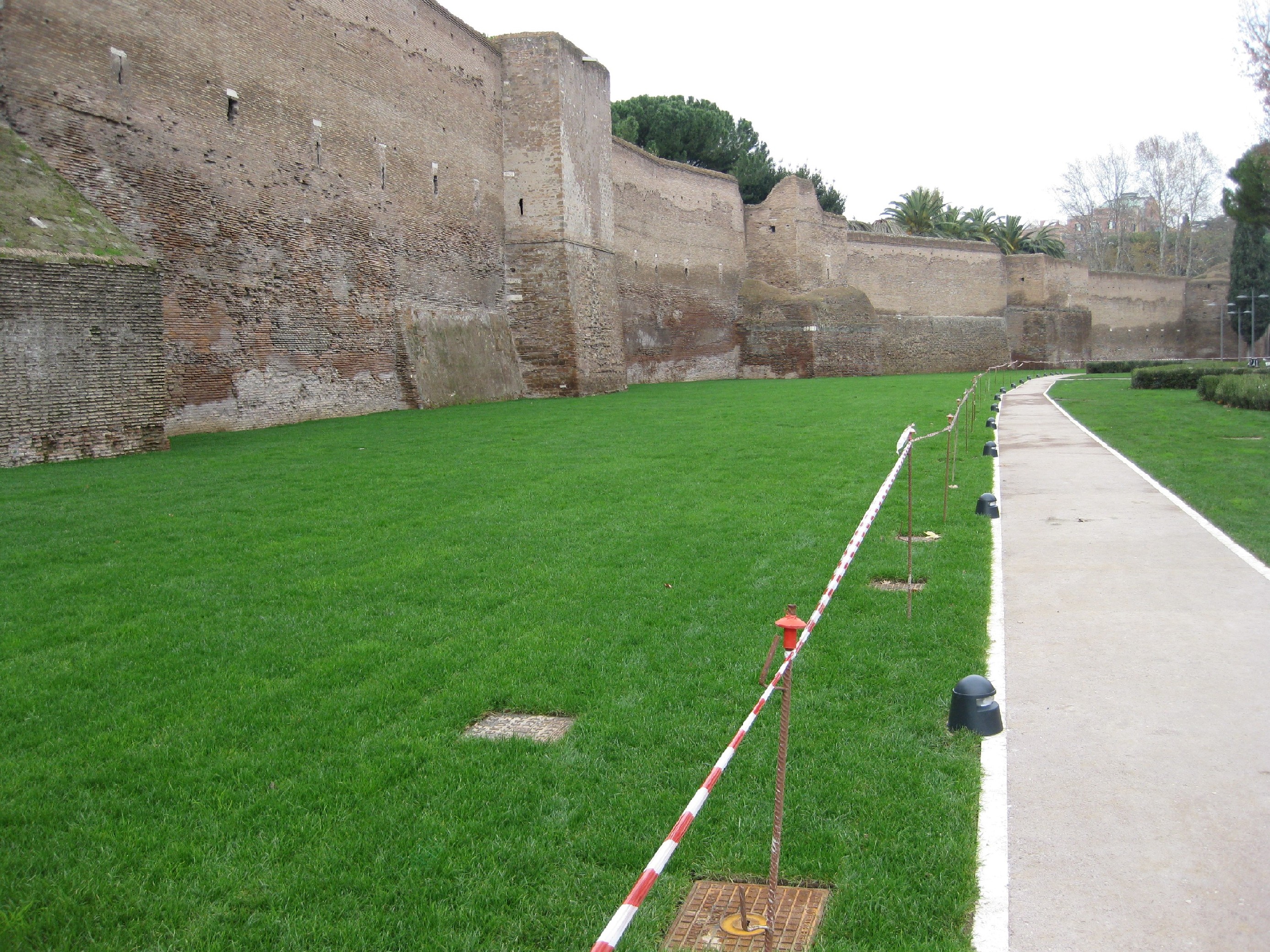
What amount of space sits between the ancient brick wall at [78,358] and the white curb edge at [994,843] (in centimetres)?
1117

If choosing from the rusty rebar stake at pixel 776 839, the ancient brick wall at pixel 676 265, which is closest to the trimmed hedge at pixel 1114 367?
the ancient brick wall at pixel 676 265

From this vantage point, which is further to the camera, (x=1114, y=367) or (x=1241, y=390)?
(x=1114, y=367)

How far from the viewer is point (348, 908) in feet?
9.30

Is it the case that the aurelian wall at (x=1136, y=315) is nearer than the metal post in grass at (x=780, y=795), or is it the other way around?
the metal post in grass at (x=780, y=795)

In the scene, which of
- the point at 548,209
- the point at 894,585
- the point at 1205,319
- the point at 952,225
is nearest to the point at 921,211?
the point at 952,225

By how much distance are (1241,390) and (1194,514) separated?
13.2m

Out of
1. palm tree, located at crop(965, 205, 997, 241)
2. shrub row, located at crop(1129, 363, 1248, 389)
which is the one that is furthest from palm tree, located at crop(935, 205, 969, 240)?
shrub row, located at crop(1129, 363, 1248, 389)

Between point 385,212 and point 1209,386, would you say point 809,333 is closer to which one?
point 1209,386

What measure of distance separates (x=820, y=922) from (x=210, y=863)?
6.19 feet

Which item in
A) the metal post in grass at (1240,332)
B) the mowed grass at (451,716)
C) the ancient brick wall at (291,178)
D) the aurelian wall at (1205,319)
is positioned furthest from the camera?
the aurelian wall at (1205,319)

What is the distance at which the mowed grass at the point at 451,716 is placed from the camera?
2885mm

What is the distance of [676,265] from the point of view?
1304 inches

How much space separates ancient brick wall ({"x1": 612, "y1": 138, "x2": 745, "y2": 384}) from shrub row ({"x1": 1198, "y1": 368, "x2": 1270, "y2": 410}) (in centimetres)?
1579

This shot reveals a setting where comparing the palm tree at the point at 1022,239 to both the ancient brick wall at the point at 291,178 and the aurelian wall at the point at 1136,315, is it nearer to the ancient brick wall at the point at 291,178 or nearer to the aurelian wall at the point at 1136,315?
the aurelian wall at the point at 1136,315
